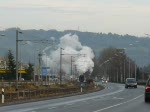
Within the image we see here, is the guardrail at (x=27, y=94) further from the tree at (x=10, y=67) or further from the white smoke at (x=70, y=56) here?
the white smoke at (x=70, y=56)

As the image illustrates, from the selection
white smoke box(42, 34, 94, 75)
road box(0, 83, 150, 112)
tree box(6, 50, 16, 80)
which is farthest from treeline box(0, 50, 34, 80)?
road box(0, 83, 150, 112)

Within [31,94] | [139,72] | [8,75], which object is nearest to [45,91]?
[31,94]

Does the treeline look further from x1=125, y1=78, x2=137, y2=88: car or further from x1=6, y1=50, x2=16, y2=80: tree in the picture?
x1=125, y1=78, x2=137, y2=88: car

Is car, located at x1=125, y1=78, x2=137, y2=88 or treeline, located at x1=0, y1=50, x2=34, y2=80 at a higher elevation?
treeline, located at x1=0, y1=50, x2=34, y2=80

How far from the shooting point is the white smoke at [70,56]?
164 metres

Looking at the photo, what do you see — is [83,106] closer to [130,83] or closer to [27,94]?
[27,94]

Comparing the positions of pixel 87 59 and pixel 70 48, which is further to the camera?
pixel 70 48

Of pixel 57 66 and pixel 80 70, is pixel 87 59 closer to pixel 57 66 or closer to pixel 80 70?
pixel 80 70

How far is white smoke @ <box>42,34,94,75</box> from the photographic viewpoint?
Answer: 16438cm

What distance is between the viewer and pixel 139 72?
6909 inches

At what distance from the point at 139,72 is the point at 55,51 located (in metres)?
30.6

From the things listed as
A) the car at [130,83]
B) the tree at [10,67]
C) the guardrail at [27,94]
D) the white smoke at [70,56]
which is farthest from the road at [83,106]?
the white smoke at [70,56]

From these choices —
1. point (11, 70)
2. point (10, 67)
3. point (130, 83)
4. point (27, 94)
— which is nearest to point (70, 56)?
point (11, 70)

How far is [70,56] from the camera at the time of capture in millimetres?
165500
